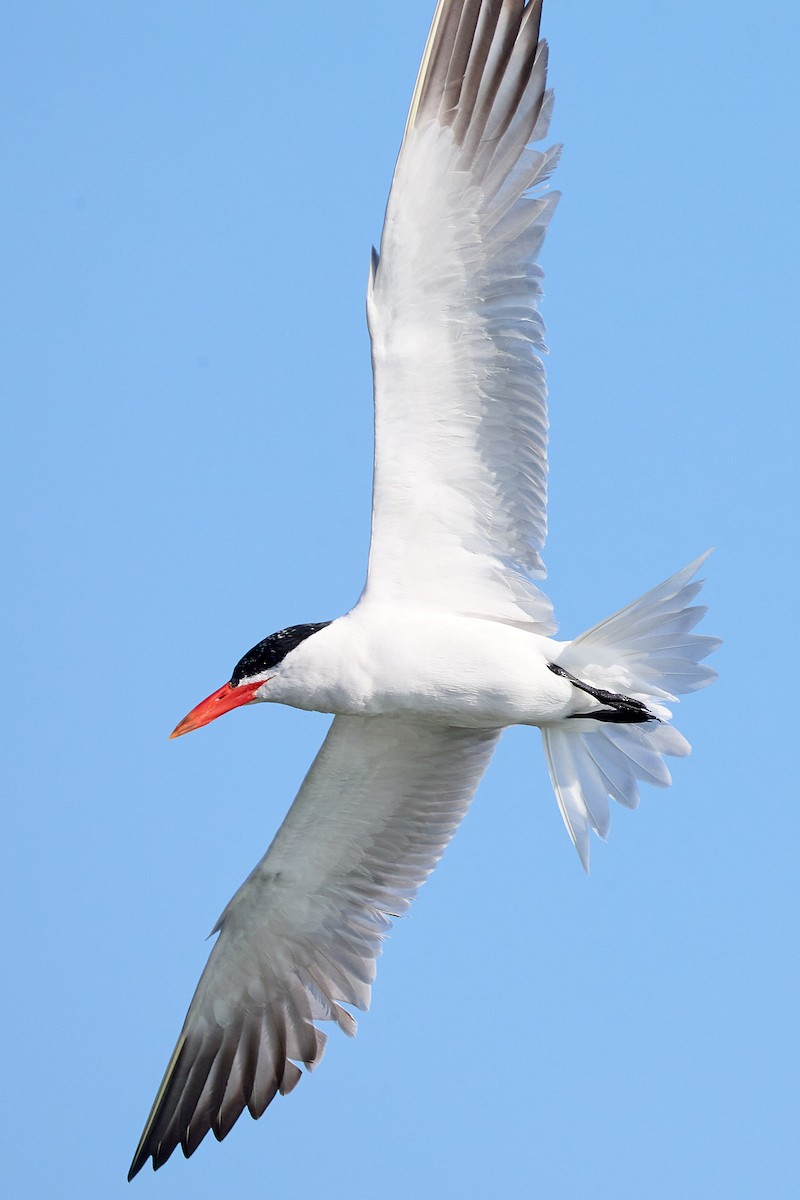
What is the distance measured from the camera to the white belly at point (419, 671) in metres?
7.10

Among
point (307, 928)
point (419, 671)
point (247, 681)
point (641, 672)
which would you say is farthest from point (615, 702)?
point (307, 928)

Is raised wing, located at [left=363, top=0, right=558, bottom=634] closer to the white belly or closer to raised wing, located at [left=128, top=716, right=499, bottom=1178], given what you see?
the white belly

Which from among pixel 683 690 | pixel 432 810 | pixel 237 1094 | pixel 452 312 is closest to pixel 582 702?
pixel 683 690

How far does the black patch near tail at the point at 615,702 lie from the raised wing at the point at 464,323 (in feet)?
1.40

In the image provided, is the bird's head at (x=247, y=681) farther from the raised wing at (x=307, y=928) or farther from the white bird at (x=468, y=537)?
the raised wing at (x=307, y=928)

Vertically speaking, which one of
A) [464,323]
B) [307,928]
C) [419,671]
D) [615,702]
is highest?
[464,323]

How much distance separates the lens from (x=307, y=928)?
8.38m

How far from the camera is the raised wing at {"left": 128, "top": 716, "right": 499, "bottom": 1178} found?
811cm

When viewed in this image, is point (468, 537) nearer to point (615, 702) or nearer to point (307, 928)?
point (615, 702)

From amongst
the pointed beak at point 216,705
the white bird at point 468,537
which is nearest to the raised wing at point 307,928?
the white bird at point 468,537

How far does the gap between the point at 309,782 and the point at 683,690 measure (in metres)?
1.82

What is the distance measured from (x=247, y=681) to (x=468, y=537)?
1.16 metres

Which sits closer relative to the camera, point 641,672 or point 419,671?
point 419,671

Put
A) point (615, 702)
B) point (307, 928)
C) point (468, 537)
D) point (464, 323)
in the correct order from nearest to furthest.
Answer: point (464, 323)
point (615, 702)
point (468, 537)
point (307, 928)
